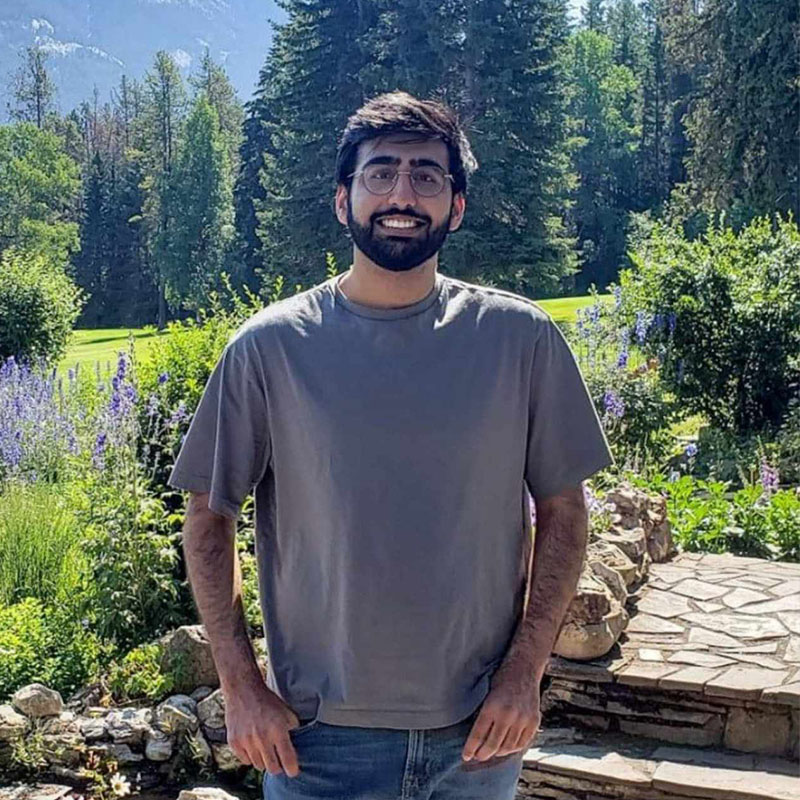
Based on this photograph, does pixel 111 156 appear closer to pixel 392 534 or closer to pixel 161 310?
pixel 161 310

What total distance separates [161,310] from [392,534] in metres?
41.1

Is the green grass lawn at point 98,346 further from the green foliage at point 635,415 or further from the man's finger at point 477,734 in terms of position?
the man's finger at point 477,734

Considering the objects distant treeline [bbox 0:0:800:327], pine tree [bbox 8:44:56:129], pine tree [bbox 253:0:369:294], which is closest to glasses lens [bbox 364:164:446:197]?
distant treeline [bbox 0:0:800:327]

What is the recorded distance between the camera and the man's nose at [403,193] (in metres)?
1.75

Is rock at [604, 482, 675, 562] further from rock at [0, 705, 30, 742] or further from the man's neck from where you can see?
the man's neck

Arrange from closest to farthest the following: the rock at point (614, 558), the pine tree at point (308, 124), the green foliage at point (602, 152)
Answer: the rock at point (614, 558) → the pine tree at point (308, 124) → the green foliage at point (602, 152)

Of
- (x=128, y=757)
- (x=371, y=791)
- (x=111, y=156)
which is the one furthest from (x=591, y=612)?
(x=111, y=156)

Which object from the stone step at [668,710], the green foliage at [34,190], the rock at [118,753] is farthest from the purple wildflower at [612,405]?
the green foliage at [34,190]

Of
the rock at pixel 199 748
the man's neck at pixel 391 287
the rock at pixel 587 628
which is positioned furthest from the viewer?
the rock at pixel 587 628

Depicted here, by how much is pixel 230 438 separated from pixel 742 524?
4.43 meters

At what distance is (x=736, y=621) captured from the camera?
4184mm

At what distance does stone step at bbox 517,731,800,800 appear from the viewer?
3.19 meters

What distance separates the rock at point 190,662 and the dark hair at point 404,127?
237 cm

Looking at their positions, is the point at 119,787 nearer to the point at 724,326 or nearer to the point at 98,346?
the point at 724,326
